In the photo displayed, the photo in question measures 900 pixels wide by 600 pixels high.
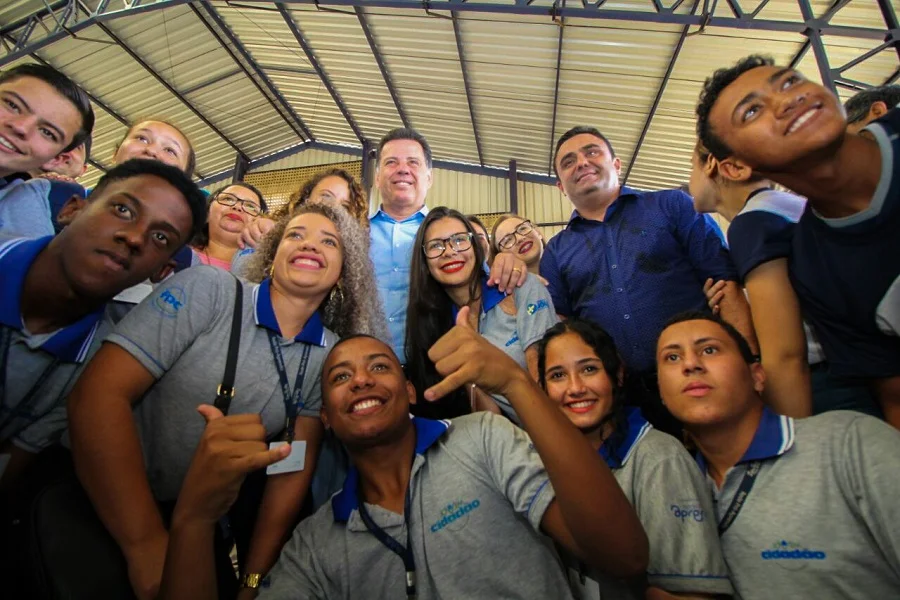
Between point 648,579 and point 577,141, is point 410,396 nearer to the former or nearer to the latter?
point 648,579

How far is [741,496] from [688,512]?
0.77 feet

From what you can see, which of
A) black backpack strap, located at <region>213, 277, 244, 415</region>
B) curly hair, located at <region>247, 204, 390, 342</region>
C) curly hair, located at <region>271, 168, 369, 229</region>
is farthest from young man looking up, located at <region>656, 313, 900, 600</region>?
curly hair, located at <region>271, 168, 369, 229</region>

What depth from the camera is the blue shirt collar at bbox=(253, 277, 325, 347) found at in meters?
2.08

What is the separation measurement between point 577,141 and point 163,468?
116 inches

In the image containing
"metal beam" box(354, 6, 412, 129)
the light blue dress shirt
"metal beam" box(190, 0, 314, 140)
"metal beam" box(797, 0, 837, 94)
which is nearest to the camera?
the light blue dress shirt

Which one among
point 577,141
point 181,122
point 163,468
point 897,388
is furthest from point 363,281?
point 181,122

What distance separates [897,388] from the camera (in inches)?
67.9

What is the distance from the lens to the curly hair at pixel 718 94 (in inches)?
77.7

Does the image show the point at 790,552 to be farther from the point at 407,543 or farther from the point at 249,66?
the point at 249,66

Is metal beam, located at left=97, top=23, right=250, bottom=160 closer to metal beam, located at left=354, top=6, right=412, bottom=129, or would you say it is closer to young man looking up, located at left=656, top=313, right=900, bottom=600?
metal beam, located at left=354, top=6, right=412, bottom=129

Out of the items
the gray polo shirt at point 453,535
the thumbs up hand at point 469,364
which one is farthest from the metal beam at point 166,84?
the thumbs up hand at point 469,364

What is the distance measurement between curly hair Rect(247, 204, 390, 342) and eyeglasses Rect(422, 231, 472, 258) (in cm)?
40

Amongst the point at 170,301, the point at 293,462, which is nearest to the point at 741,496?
the point at 293,462

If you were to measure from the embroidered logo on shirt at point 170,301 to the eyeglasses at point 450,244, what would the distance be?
4.52 ft
